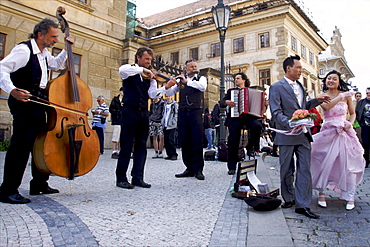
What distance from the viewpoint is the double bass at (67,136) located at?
3.51 meters

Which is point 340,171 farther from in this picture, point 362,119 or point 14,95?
point 362,119

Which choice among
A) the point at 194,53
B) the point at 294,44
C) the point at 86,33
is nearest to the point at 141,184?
the point at 86,33

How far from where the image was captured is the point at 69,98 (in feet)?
12.6

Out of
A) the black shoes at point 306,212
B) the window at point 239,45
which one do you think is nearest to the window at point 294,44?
the window at point 239,45

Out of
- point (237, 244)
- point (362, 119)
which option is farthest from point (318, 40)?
point (237, 244)

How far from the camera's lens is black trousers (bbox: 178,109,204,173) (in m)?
5.63

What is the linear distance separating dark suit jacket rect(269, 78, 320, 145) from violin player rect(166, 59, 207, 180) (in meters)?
1.95

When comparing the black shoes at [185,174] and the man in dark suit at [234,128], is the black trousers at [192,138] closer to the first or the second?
the black shoes at [185,174]

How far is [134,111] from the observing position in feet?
15.2

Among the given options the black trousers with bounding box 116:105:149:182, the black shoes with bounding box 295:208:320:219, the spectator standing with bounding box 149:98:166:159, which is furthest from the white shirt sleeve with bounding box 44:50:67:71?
the spectator standing with bounding box 149:98:166:159

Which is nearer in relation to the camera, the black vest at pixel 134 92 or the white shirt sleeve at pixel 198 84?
the black vest at pixel 134 92

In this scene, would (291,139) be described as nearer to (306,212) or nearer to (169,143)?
(306,212)

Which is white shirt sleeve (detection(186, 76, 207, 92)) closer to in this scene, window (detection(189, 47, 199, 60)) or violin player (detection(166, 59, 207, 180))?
violin player (detection(166, 59, 207, 180))

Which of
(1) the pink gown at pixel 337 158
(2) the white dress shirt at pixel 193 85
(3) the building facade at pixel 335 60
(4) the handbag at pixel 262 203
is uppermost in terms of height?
(3) the building facade at pixel 335 60
